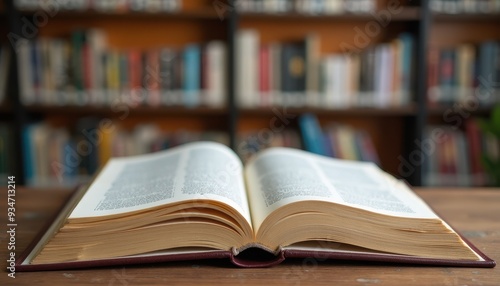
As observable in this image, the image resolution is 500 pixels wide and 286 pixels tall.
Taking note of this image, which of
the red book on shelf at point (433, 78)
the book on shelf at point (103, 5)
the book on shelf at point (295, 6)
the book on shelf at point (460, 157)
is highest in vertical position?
the book on shelf at point (103, 5)

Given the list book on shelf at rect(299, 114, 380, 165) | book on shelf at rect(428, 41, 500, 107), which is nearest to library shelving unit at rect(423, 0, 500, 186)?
book on shelf at rect(428, 41, 500, 107)

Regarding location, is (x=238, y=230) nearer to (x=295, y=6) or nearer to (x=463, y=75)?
(x=295, y=6)

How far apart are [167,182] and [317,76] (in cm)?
158

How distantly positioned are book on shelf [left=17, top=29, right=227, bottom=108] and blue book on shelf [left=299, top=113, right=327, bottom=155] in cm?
34

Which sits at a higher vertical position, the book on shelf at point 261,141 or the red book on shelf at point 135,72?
the red book on shelf at point 135,72

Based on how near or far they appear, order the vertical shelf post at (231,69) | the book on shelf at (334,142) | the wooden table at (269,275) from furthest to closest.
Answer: the book on shelf at (334,142)
the vertical shelf post at (231,69)
the wooden table at (269,275)

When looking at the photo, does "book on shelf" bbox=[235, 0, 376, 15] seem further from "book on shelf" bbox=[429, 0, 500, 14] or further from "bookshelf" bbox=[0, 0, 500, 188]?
"book on shelf" bbox=[429, 0, 500, 14]

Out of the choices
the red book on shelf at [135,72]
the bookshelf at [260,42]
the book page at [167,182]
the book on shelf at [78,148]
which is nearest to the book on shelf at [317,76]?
the bookshelf at [260,42]

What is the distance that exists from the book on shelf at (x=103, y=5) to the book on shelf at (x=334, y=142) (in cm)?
69

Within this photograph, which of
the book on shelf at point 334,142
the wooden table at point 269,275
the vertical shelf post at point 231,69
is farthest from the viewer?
the book on shelf at point 334,142

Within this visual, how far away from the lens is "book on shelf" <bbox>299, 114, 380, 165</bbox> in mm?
2387

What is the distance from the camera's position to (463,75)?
7.82ft

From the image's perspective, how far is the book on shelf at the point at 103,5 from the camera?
2285 mm

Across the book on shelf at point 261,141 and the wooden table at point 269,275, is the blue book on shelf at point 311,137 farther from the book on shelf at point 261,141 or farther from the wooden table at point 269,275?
the wooden table at point 269,275
